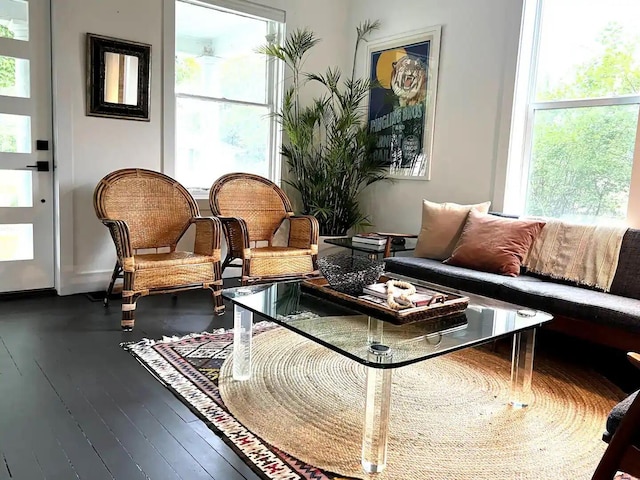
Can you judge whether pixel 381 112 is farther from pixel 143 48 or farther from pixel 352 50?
pixel 143 48

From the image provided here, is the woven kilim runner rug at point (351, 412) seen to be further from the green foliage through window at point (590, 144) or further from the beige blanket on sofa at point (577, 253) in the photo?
the green foliage through window at point (590, 144)

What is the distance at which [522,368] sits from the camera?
2.28 meters

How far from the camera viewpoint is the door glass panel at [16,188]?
11.7 ft

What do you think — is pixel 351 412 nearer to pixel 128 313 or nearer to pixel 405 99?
pixel 128 313

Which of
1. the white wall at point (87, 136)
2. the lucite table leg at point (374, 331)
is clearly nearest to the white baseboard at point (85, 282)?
the white wall at point (87, 136)

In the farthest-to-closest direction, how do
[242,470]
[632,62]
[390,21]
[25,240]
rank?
[390,21] < [25,240] < [632,62] < [242,470]

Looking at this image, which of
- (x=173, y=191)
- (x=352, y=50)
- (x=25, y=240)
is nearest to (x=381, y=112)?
(x=352, y=50)

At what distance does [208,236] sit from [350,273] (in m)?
1.41

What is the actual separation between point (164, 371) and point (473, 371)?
59.1 inches

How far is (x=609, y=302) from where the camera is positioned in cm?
260

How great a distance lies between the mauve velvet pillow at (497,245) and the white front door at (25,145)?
280 cm

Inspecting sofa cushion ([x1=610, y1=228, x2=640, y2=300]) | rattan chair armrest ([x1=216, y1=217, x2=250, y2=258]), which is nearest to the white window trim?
rattan chair armrest ([x1=216, y1=217, x2=250, y2=258])

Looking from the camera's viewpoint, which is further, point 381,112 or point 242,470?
point 381,112

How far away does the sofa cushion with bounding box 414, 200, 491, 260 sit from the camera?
3.62 m
